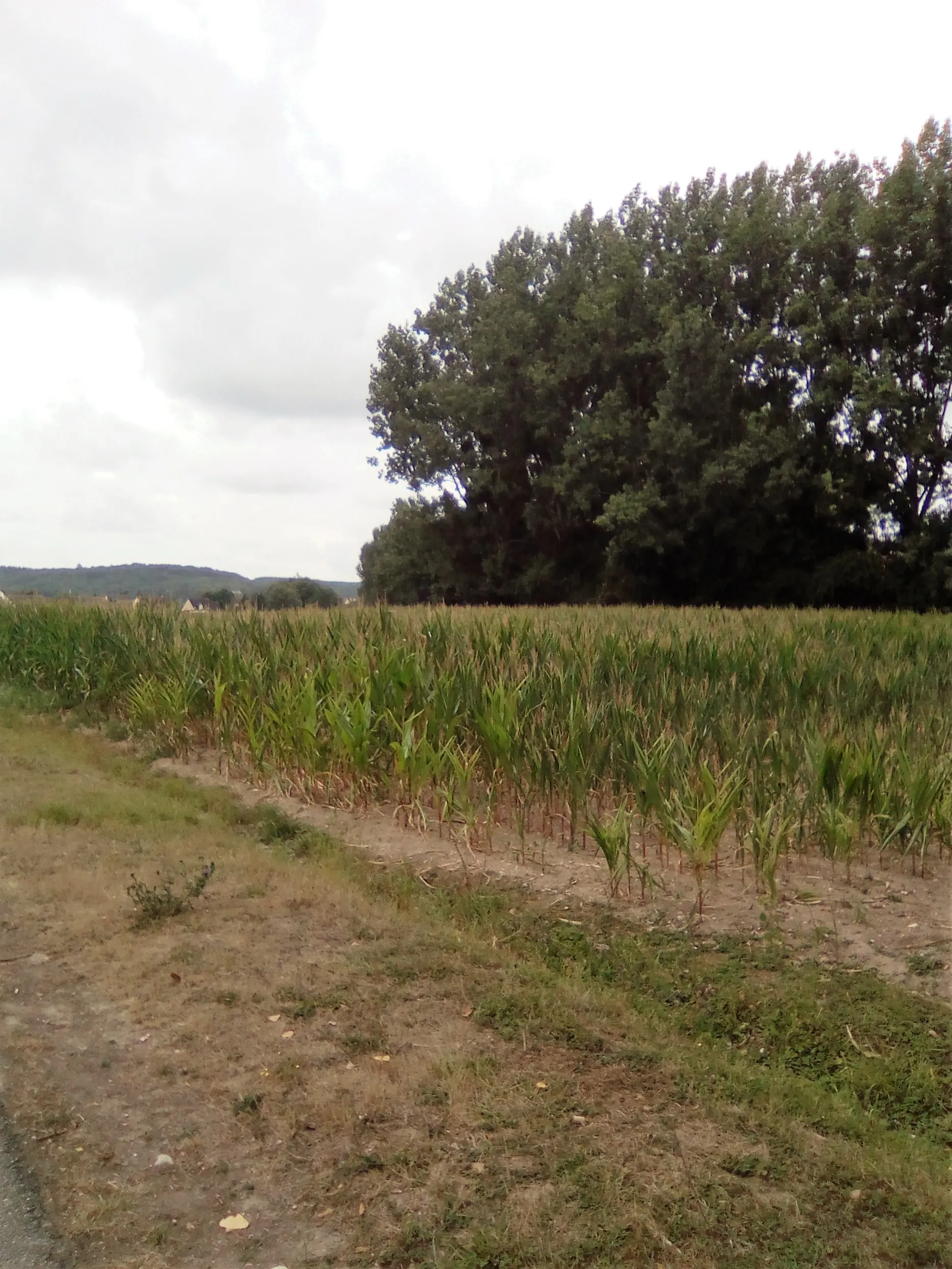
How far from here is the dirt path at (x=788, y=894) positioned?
16.7ft

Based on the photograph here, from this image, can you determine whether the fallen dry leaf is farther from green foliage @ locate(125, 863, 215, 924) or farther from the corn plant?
the corn plant

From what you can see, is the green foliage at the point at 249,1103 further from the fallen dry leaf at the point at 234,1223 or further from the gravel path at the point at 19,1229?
the gravel path at the point at 19,1229

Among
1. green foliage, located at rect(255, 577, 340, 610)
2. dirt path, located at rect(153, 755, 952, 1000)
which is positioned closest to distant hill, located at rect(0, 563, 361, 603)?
green foliage, located at rect(255, 577, 340, 610)

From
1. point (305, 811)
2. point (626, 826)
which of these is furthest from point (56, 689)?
point (626, 826)

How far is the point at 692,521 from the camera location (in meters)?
26.6

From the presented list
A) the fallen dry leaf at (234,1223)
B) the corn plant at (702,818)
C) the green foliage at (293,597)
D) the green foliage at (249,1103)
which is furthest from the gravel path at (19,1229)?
the green foliage at (293,597)

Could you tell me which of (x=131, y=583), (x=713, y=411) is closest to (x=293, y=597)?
(x=131, y=583)

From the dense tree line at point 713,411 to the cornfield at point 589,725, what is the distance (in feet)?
45.8

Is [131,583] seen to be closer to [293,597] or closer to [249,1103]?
[293,597]

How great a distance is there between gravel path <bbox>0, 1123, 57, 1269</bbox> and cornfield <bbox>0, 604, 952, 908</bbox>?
3.28 meters

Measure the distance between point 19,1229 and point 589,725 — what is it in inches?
183

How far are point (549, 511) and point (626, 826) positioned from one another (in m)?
25.8

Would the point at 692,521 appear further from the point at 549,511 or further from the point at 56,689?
the point at 56,689

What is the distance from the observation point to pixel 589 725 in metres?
7.00
